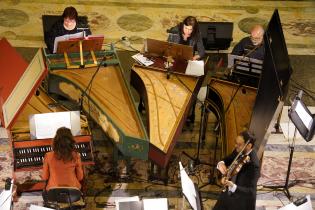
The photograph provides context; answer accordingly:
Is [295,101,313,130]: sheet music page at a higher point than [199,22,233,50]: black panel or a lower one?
lower

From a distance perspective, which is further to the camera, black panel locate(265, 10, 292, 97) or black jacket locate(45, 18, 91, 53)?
black jacket locate(45, 18, 91, 53)

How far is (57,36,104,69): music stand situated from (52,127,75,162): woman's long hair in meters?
1.63

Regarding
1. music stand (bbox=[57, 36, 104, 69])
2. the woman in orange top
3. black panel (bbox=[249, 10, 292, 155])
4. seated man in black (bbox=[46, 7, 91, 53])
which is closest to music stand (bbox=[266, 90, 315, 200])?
black panel (bbox=[249, 10, 292, 155])

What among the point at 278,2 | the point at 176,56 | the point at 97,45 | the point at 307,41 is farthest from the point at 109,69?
the point at 278,2

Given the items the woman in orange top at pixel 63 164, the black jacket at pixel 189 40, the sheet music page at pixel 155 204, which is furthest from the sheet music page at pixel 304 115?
the woman in orange top at pixel 63 164

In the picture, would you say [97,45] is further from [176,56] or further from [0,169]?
[0,169]

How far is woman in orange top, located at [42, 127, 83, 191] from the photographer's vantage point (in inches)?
236

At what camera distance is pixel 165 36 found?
10.0 meters

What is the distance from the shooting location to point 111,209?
22.5ft

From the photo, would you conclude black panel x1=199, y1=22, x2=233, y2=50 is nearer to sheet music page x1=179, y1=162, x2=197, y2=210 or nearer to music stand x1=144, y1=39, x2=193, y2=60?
music stand x1=144, y1=39, x2=193, y2=60

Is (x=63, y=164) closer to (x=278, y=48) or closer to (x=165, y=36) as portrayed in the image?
(x=278, y=48)

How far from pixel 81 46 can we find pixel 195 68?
1514 millimetres

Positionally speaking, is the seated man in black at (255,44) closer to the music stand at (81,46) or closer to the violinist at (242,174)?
the music stand at (81,46)

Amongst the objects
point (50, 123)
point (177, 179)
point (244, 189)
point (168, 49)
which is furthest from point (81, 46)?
point (244, 189)
